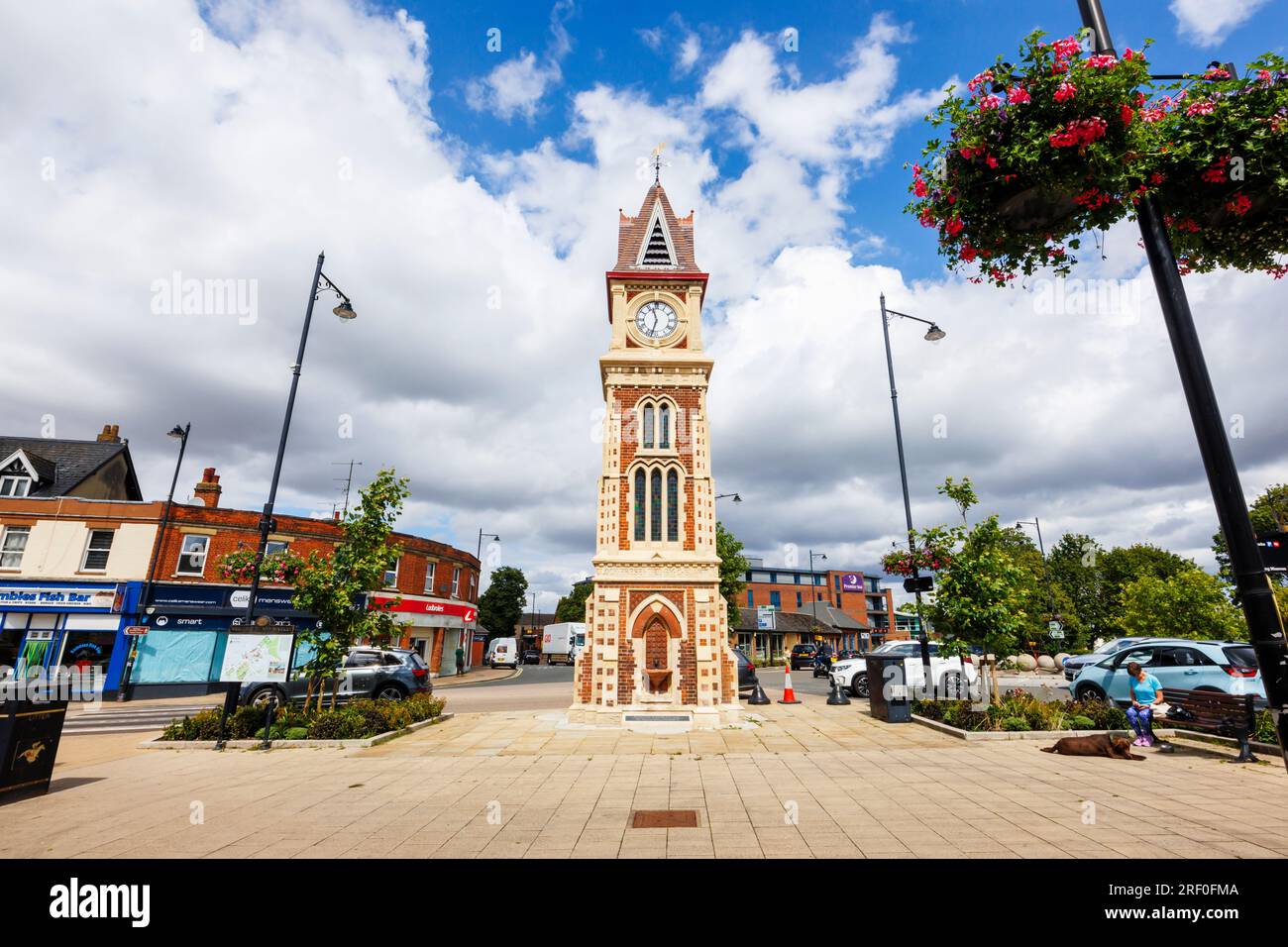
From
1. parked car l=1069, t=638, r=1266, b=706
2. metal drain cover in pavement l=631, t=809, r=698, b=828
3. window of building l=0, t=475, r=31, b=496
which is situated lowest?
metal drain cover in pavement l=631, t=809, r=698, b=828

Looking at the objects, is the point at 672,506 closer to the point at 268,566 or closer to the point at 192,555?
the point at 268,566

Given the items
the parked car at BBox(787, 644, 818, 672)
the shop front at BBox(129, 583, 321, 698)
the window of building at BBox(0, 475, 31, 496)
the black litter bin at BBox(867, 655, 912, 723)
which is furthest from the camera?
the parked car at BBox(787, 644, 818, 672)

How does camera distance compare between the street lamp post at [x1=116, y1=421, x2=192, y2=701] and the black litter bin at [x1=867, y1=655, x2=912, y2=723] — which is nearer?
the black litter bin at [x1=867, y1=655, x2=912, y2=723]

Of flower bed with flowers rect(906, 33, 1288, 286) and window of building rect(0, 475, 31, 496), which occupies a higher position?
window of building rect(0, 475, 31, 496)

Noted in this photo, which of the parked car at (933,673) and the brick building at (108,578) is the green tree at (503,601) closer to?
the brick building at (108,578)

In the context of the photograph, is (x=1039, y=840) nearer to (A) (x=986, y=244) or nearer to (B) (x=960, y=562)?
(A) (x=986, y=244)

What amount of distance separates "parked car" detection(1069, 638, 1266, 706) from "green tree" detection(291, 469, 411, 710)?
17.2 meters

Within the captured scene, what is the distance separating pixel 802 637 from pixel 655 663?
50187 millimetres

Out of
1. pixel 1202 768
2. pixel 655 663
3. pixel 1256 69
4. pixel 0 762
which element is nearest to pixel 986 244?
pixel 1256 69

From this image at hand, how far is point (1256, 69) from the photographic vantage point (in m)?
3.53

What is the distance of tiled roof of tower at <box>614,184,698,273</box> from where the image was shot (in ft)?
65.1

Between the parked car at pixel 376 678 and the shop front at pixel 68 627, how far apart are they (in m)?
11.5

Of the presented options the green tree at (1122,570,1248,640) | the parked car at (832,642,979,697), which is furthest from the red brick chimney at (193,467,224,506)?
the green tree at (1122,570,1248,640)

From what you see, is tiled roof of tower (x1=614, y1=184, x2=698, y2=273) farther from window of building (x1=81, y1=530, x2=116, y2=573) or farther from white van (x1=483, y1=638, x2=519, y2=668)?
white van (x1=483, y1=638, x2=519, y2=668)
